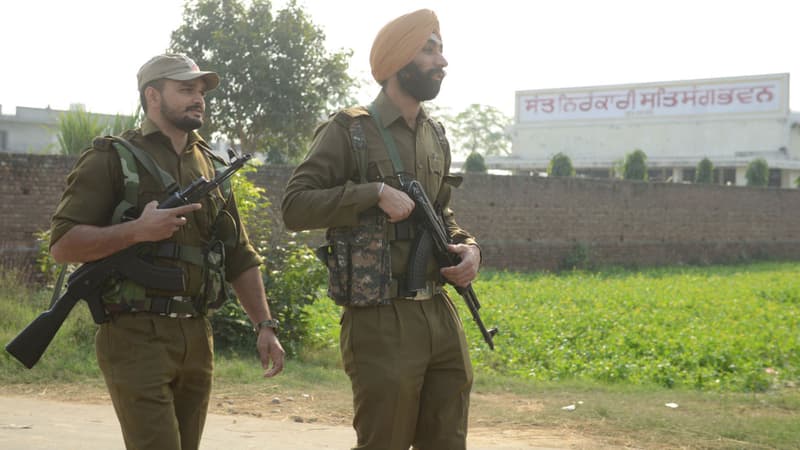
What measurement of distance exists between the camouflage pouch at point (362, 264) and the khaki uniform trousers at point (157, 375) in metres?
0.53

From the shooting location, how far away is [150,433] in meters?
3.05

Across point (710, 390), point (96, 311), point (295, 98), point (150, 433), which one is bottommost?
point (710, 390)

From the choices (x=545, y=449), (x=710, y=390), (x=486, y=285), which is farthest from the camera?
(x=486, y=285)

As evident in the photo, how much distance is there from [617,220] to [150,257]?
73.8ft

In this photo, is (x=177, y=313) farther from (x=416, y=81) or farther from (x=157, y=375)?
(x=416, y=81)

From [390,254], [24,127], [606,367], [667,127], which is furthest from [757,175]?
[390,254]

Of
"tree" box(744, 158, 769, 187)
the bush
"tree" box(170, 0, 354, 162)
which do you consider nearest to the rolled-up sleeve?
the bush

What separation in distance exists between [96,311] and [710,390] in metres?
6.40

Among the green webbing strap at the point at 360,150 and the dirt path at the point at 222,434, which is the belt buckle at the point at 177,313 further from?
the dirt path at the point at 222,434

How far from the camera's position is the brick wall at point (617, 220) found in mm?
21172

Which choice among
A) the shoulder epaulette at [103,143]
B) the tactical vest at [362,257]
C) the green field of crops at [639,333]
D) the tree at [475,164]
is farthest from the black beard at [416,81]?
the tree at [475,164]

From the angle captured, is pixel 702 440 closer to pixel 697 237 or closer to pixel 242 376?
pixel 242 376

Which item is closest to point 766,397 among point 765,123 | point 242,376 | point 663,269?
point 242,376

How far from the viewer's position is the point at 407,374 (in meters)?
3.15
